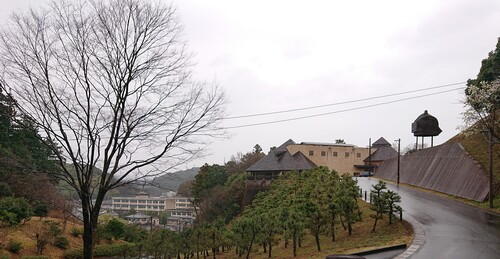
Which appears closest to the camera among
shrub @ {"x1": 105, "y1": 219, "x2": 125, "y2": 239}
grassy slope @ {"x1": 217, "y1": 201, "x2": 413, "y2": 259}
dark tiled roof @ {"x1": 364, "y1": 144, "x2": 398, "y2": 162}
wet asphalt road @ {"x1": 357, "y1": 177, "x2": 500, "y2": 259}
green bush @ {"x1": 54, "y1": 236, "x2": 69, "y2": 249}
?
wet asphalt road @ {"x1": 357, "y1": 177, "x2": 500, "y2": 259}

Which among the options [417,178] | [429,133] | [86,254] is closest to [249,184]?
[417,178]

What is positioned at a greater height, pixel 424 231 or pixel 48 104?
pixel 48 104

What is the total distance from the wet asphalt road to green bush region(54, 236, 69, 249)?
1650cm

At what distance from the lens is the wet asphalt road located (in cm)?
872

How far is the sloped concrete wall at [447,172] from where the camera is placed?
1711 cm

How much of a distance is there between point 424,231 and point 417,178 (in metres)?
15.3

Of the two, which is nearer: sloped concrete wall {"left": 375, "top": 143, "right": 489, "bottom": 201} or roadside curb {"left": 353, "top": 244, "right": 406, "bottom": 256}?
roadside curb {"left": 353, "top": 244, "right": 406, "bottom": 256}

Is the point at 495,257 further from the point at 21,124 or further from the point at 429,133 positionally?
the point at 429,133

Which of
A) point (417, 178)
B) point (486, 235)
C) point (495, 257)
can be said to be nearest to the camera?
point (495, 257)

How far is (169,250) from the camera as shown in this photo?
649 inches

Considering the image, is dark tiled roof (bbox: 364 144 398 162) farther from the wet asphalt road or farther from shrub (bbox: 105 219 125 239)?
shrub (bbox: 105 219 125 239)

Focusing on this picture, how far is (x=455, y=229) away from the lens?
11.3m

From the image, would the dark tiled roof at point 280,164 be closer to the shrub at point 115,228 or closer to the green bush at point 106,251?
the shrub at point 115,228

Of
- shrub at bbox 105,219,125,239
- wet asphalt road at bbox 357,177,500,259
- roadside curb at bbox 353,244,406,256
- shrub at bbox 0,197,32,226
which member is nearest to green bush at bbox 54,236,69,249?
shrub at bbox 0,197,32,226
